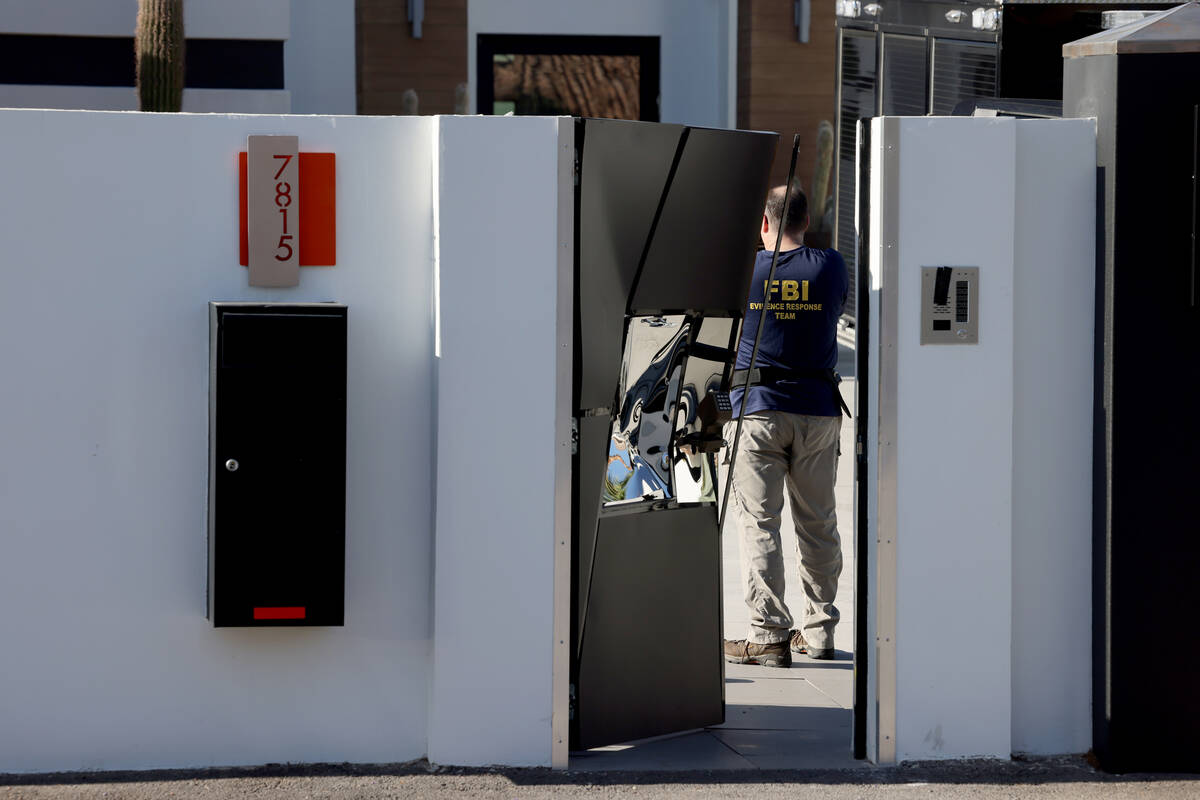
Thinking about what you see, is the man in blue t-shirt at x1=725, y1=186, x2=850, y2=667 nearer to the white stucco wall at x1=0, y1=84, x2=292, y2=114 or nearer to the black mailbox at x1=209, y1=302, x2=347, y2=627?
the black mailbox at x1=209, y1=302, x2=347, y2=627

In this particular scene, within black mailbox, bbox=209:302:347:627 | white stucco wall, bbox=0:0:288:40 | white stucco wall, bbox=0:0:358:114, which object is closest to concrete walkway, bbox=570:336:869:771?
black mailbox, bbox=209:302:347:627

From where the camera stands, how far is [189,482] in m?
4.37

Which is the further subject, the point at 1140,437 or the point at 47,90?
the point at 47,90

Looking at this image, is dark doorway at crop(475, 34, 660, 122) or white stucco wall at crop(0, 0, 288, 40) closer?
white stucco wall at crop(0, 0, 288, 40)

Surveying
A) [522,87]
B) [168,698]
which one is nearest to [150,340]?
[168,698]

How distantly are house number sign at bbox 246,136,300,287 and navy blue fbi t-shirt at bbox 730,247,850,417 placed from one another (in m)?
1.89

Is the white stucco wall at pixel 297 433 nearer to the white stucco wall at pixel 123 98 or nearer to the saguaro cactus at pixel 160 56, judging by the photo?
the saguaro cactus at pixel 160 56

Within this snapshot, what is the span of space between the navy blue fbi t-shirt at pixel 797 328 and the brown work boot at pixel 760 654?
36.1 inches

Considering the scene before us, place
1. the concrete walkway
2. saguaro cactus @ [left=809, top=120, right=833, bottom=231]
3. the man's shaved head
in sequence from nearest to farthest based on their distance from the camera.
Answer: the concrete walkway, the man's shaved head, saguaro cactus @ [left=809, top=120, right=833, bottom=231]

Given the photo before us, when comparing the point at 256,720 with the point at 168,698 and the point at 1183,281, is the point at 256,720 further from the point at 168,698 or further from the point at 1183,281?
the point at 1183,281

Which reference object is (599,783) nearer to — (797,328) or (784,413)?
(784,413)

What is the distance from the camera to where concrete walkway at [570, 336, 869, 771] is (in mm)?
4590

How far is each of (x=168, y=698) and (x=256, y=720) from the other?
0.27 meters

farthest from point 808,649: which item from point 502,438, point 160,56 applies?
point 160,56
